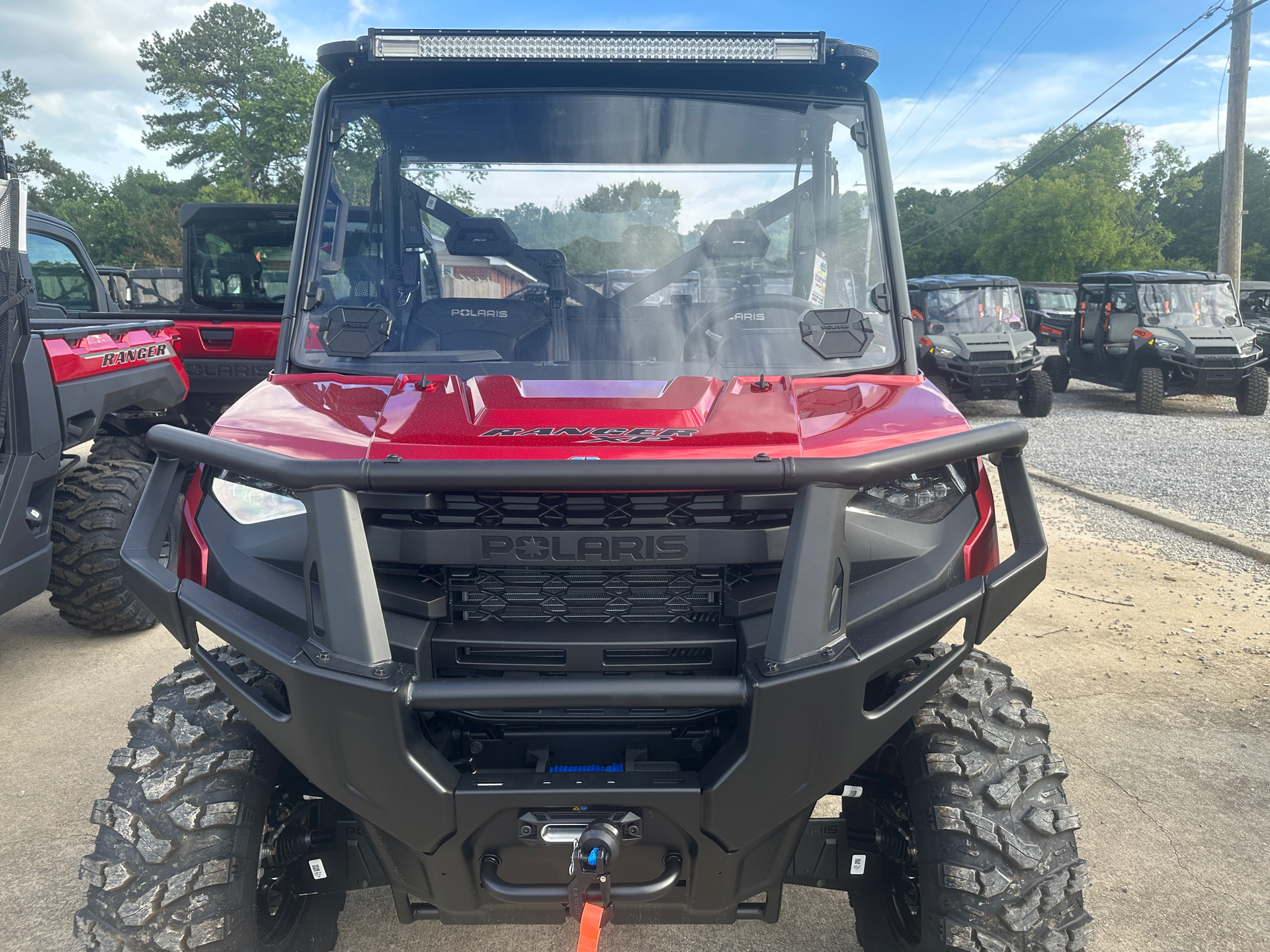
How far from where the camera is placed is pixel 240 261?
11359 mm

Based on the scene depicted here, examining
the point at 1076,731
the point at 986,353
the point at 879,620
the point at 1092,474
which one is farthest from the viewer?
the point at 986,353

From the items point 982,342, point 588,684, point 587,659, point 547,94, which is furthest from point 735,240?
point 982,342

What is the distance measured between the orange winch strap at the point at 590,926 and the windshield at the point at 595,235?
1.47 m

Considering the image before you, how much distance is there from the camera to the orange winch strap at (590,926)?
1791 millimetres

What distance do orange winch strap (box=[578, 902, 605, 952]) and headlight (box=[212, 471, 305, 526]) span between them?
3.54 ft

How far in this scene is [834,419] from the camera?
2098mm

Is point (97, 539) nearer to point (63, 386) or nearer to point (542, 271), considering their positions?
point (63, 386)

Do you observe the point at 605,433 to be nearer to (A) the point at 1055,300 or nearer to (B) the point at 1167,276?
(B) the point at 1167,276

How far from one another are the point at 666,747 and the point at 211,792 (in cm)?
103

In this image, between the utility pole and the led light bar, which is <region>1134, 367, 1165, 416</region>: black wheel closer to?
the utility pole

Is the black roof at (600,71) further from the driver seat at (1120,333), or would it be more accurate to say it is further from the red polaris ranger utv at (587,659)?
the driver seat at (1120,333)

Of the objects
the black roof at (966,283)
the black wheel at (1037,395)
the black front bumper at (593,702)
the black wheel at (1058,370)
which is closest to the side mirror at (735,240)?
the black front bumper at (593,702)

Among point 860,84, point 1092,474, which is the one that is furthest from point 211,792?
point 1092,474

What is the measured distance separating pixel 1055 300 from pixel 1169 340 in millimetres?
8964
